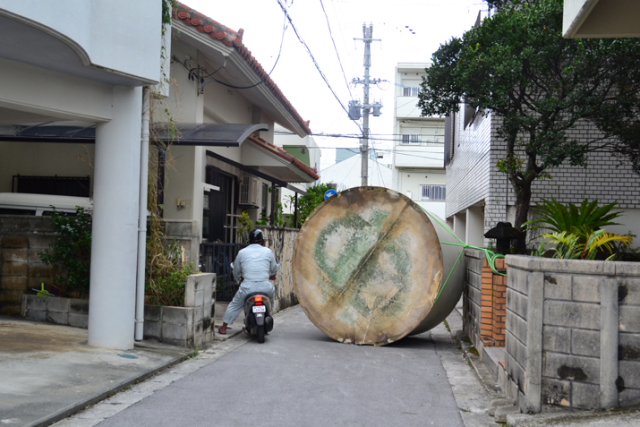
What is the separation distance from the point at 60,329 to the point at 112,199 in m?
2.04

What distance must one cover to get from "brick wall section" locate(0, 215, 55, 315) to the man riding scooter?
98.3 inches

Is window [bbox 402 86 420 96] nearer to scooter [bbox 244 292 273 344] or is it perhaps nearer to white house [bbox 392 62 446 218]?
white house [bbox 392 62 446 218]

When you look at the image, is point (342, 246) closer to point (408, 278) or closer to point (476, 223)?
point (408, 278)

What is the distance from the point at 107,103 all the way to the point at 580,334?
17.5ft

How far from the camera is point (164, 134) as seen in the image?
9.40 meters

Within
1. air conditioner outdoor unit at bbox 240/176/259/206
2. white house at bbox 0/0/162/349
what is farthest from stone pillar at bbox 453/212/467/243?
white house at bbox 0/0/162/349

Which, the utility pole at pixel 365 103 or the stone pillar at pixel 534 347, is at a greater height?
the utility pole at pixel 365 103

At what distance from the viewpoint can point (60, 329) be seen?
809cm

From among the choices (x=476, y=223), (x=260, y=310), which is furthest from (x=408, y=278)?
(x=476, y=223)

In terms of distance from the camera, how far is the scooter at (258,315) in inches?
347

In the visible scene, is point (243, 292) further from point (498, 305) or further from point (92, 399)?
point (92, 399)

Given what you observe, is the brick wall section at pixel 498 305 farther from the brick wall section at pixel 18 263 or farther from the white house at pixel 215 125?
the brick wall section at pixel 18 263

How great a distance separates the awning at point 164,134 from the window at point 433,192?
32.8 metres

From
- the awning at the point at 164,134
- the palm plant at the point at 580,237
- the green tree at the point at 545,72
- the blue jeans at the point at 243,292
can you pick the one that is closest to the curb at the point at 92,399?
the blue jeans at the point at 243,292
